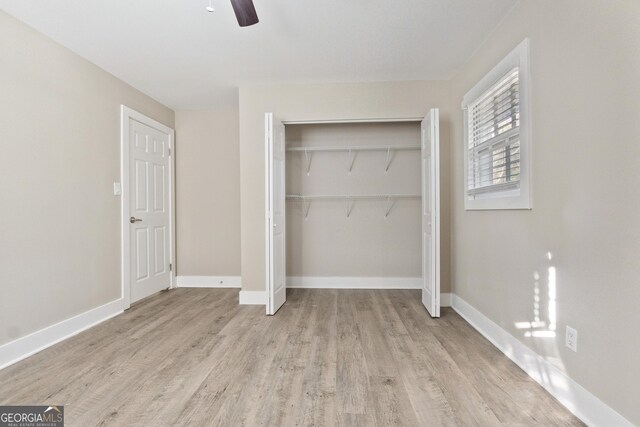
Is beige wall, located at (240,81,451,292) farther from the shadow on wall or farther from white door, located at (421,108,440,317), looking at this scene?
the shadow on wall

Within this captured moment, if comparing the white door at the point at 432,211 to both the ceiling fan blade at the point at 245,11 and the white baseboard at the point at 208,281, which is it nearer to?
the ceiling fan blade at the point at 245,11

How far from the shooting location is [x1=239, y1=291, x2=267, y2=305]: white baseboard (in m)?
3.53

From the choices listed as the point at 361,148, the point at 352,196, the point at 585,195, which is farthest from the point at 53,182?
the point at 585,195

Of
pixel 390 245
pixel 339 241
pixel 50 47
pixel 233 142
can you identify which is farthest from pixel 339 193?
pixel 50 47

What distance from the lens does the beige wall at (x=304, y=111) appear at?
344cm

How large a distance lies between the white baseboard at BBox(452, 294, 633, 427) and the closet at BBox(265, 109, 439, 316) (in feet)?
5.23

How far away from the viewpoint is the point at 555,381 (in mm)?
1724

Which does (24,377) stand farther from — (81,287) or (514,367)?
(514,367)

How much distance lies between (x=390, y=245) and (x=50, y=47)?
3934 mm

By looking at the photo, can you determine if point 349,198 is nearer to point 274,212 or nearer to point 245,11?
point 274,212

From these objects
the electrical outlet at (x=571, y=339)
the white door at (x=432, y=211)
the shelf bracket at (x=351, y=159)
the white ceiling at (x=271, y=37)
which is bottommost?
the electrical outlet at (x=571, y=339)

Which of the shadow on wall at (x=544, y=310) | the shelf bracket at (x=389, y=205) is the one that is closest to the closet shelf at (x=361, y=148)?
the shelf bracket at (x=389, y=205)

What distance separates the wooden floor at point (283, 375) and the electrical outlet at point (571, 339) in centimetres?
33

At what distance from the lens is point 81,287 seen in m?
2.80
